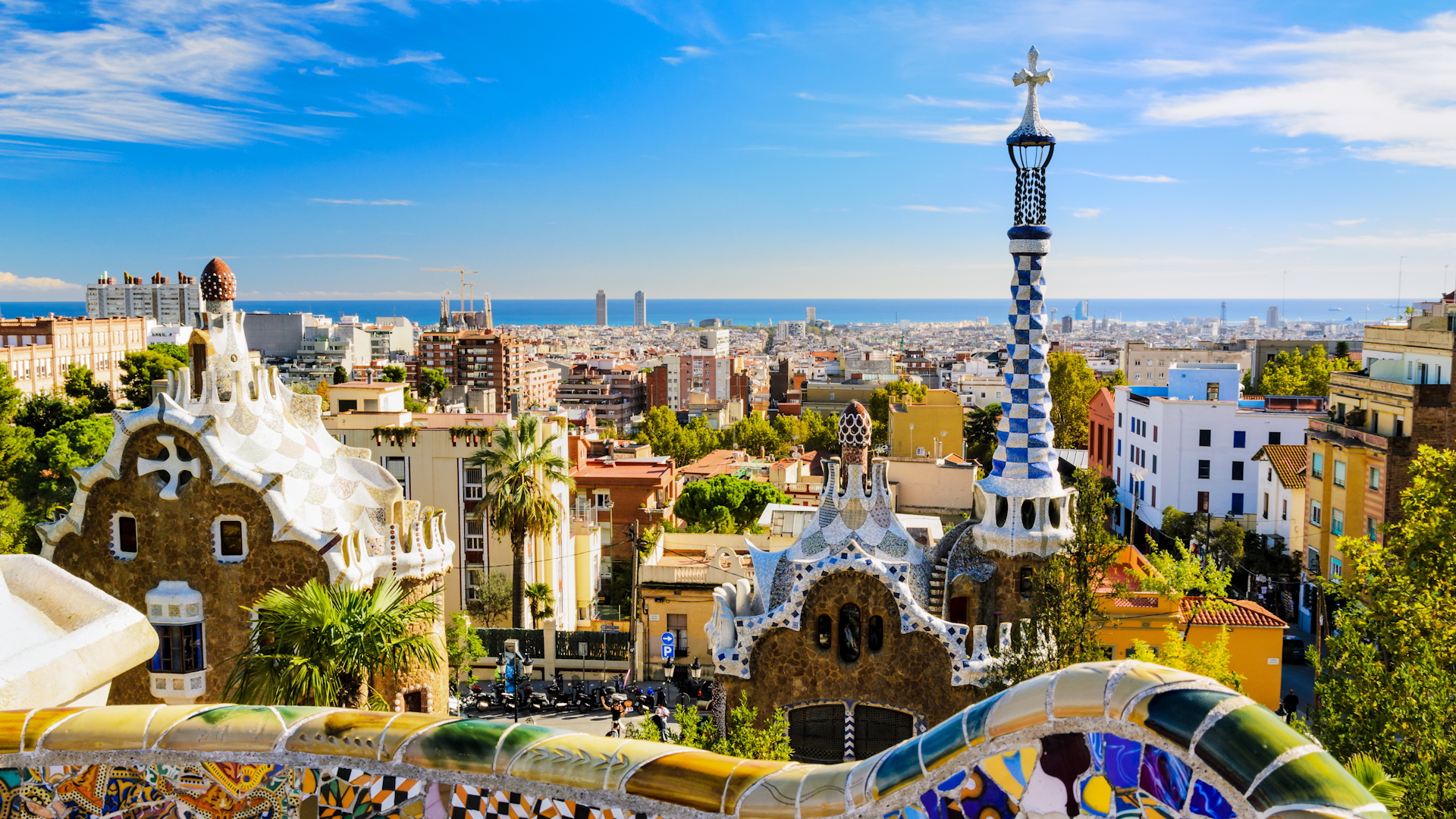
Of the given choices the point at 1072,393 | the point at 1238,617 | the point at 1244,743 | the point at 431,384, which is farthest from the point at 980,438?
the point at 1244,743

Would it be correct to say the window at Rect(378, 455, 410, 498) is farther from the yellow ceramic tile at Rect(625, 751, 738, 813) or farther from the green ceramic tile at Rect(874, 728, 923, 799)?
the green ceramic tile at Rect(874, 728, 923, 799)

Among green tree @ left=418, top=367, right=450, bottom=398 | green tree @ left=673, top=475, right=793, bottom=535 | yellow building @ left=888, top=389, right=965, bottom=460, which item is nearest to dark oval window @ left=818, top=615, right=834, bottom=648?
green tree @ left=673, top=475, right=793, bottom=535

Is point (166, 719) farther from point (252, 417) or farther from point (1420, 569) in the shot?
point (1420, 569)

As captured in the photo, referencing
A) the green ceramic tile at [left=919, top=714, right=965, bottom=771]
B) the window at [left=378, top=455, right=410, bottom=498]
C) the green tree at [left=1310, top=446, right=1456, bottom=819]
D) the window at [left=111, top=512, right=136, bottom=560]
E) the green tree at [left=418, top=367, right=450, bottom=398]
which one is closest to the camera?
the green ceramic tile at [left=919, top=714, right=965, bottom=771]

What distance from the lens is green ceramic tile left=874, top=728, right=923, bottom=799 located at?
5.46 meters

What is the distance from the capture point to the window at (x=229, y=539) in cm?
2150

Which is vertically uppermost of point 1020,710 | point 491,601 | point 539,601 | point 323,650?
point 1020,710

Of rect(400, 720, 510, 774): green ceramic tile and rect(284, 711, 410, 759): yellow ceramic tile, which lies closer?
rect(400, 720, 510, 774): green ceramic tile

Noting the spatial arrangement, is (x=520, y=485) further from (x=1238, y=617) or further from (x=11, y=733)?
(x=11, y=733)

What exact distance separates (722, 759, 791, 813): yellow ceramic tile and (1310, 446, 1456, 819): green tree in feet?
26.7

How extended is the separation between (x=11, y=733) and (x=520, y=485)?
88.9ft

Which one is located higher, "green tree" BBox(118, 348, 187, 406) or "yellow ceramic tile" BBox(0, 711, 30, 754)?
"yellow ceramic tile" BBox(0, 711, 30, 754)

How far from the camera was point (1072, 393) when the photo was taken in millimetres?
75688

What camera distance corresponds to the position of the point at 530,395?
18125 centimetres
